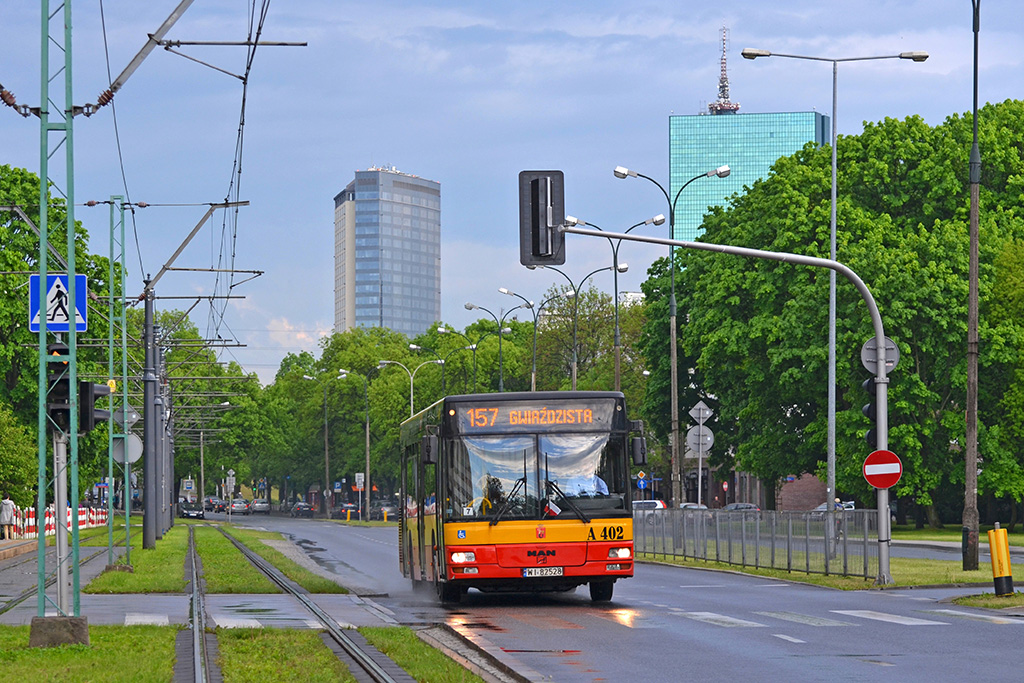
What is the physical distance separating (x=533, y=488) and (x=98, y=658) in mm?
8435

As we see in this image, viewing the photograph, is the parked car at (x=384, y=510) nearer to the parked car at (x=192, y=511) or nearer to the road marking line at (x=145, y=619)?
the parked car at (x=192, y=511)

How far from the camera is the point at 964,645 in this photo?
15367mm

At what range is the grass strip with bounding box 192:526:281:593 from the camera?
26.5 meters

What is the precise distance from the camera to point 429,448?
21.9 m

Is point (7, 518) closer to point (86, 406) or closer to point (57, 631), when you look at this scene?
point (86, 406)

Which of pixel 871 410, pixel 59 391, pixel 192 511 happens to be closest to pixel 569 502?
pixel 871 410

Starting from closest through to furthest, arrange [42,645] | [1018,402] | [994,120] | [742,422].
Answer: [42,645]
[1018,402]
[994,120]
[742,422]

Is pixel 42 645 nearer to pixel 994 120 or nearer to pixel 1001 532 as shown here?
pixel 1001 532

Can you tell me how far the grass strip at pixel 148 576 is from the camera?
84.7 ft

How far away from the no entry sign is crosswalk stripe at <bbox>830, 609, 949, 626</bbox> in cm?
421

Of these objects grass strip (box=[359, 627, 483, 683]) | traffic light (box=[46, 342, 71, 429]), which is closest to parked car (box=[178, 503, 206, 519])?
grass strip (box=[359, 627, 483, 683])

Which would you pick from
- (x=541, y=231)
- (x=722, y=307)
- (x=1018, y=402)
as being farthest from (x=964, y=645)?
(x=722, y=307)

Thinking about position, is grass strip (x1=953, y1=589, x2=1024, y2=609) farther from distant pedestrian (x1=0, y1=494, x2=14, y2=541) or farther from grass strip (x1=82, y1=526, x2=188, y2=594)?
distant pedestrian (x1=0, y1=494, x2=14, y2=541)

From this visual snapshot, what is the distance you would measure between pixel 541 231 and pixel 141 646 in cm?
862
